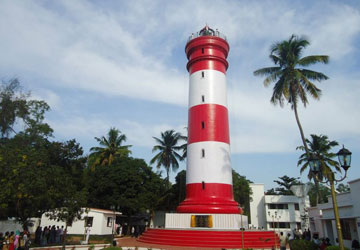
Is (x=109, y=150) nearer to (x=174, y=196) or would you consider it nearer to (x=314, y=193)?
(x=174, y=196)

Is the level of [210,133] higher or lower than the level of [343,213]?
higher

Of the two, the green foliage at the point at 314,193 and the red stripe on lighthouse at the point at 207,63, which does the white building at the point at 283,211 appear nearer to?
the green foliage at the point at 314,193

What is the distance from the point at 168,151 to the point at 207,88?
16722 millimetres

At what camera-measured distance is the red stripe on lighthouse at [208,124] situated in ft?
70.9

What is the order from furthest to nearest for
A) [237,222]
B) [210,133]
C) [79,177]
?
[79,177] → [210,133] → [237,222]

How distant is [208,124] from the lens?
21797 mm

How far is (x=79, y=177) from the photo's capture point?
1344 inches

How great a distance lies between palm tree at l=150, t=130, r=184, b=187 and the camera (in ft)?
123

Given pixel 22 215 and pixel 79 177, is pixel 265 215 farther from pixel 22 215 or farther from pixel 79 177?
pixel 22 215

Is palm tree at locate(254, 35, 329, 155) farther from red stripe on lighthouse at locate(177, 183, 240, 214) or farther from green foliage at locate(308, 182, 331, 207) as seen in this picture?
green foliage at locate(308, 182, 331, 207)

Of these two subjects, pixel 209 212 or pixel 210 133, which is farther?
pixel 210 133

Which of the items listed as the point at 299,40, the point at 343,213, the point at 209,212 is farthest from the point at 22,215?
the point at 299,40

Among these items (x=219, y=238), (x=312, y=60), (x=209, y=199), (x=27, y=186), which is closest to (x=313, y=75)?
(x=312, y=60)

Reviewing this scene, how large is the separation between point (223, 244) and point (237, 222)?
2359 mm
